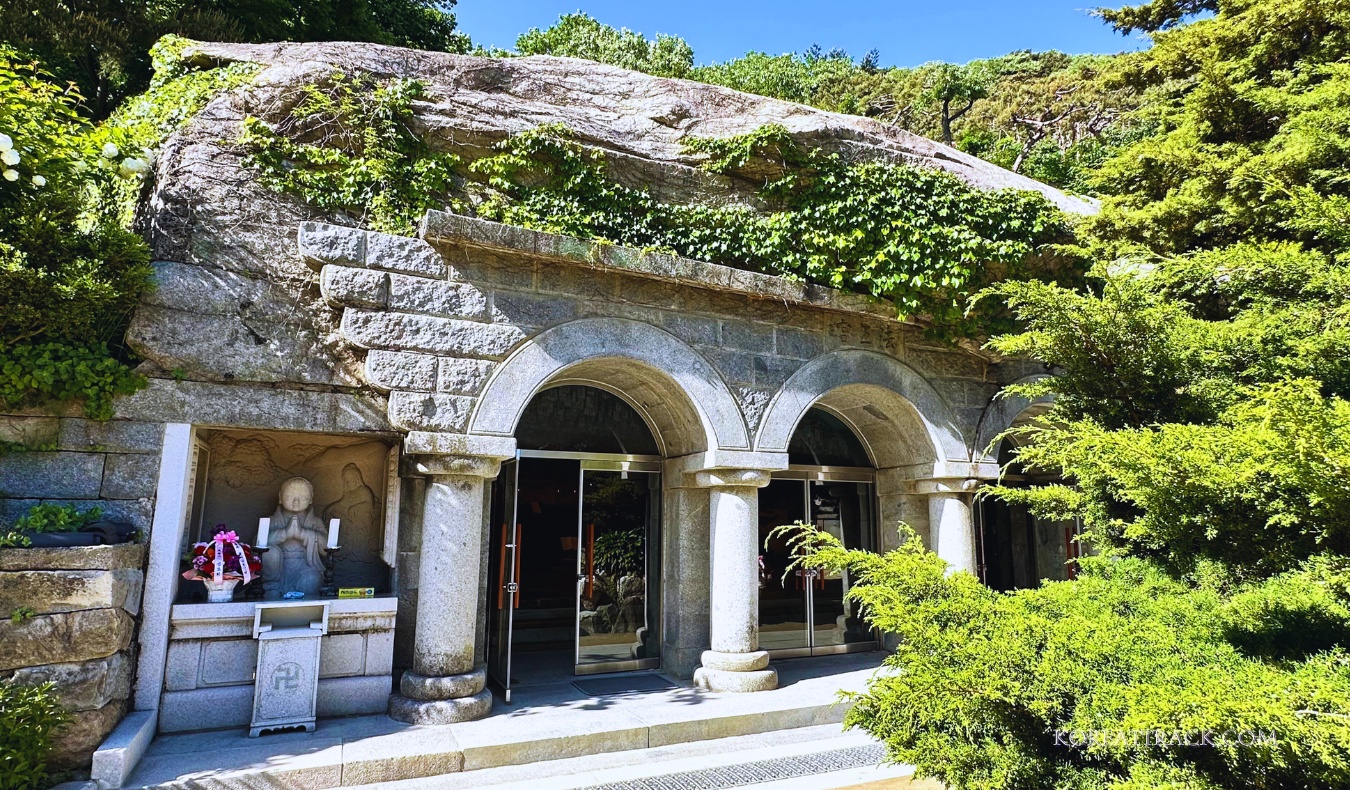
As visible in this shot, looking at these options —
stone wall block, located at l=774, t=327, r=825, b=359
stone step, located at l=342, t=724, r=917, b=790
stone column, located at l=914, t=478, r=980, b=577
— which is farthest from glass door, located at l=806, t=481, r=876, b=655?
stone step, located at l=342, t=724, r=917, b=790

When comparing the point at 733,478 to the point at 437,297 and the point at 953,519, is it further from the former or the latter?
the point at 437,297

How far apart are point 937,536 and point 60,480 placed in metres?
7.69

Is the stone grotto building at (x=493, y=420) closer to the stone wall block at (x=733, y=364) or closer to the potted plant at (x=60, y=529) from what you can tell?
the stone wall block at (x=733, y=364)

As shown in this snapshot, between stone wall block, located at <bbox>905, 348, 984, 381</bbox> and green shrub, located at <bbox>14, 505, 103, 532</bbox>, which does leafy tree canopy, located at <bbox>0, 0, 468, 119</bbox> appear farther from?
stone wall block, located at <bbox>905, 348, 984, 381</bbox>

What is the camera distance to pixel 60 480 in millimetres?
4828

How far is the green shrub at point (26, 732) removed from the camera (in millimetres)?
3713

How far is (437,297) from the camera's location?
18.7 ft

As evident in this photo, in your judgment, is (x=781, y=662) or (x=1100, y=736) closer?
(x=1100, y=736)

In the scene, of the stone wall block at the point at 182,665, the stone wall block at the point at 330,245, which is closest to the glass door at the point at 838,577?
the stone wall block at the point at 330,245

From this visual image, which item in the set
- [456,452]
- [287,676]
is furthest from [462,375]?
[287,676]

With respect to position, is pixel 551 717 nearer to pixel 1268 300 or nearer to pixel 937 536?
pixel 937 536

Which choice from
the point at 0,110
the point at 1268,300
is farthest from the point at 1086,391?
the point at 0,110

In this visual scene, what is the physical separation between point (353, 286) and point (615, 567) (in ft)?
12.5

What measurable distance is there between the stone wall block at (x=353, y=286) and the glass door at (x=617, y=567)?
8.81 feet
